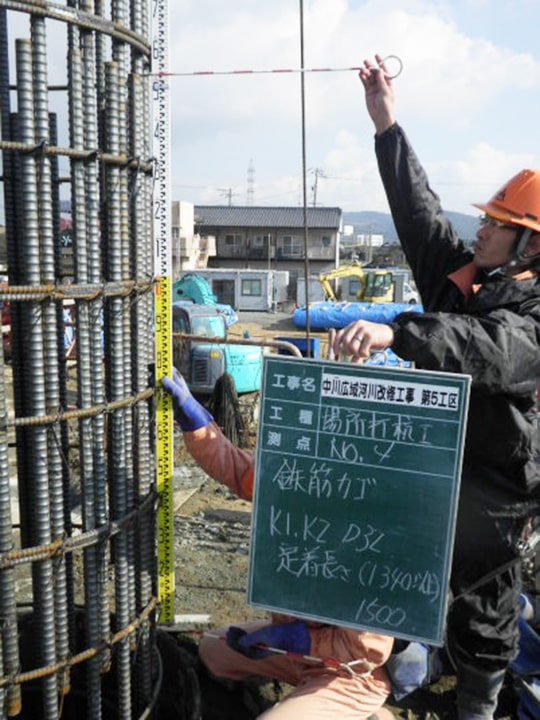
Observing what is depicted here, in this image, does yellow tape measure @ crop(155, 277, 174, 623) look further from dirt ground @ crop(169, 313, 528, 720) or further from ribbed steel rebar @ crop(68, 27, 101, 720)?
dirt ground @ crop(169, 313, 528, 720)

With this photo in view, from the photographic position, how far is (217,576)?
260 inches

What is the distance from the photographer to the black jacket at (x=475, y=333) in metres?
3.21

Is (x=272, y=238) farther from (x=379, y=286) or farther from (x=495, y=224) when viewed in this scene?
(x=495, y=224)

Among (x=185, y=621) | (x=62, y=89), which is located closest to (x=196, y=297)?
(x=185, y=621)

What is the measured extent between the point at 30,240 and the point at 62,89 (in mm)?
985

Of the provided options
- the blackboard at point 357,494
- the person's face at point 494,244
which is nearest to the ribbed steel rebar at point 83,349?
the blackboard at point 357,494

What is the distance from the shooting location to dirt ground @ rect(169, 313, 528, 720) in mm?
4867

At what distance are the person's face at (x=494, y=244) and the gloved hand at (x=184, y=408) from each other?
1.88m

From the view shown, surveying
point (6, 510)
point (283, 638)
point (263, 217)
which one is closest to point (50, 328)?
point (6, 510)

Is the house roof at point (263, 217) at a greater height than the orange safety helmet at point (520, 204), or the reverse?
the house roof at point (263, 217)

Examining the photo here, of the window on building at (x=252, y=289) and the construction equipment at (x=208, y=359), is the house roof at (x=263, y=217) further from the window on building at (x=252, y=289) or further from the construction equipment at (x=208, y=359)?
the construction equipment at (x=208, y=359)

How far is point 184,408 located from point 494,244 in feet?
6.68

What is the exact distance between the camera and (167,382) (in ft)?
13.4

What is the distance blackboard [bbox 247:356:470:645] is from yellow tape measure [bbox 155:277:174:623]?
825 millimetres
